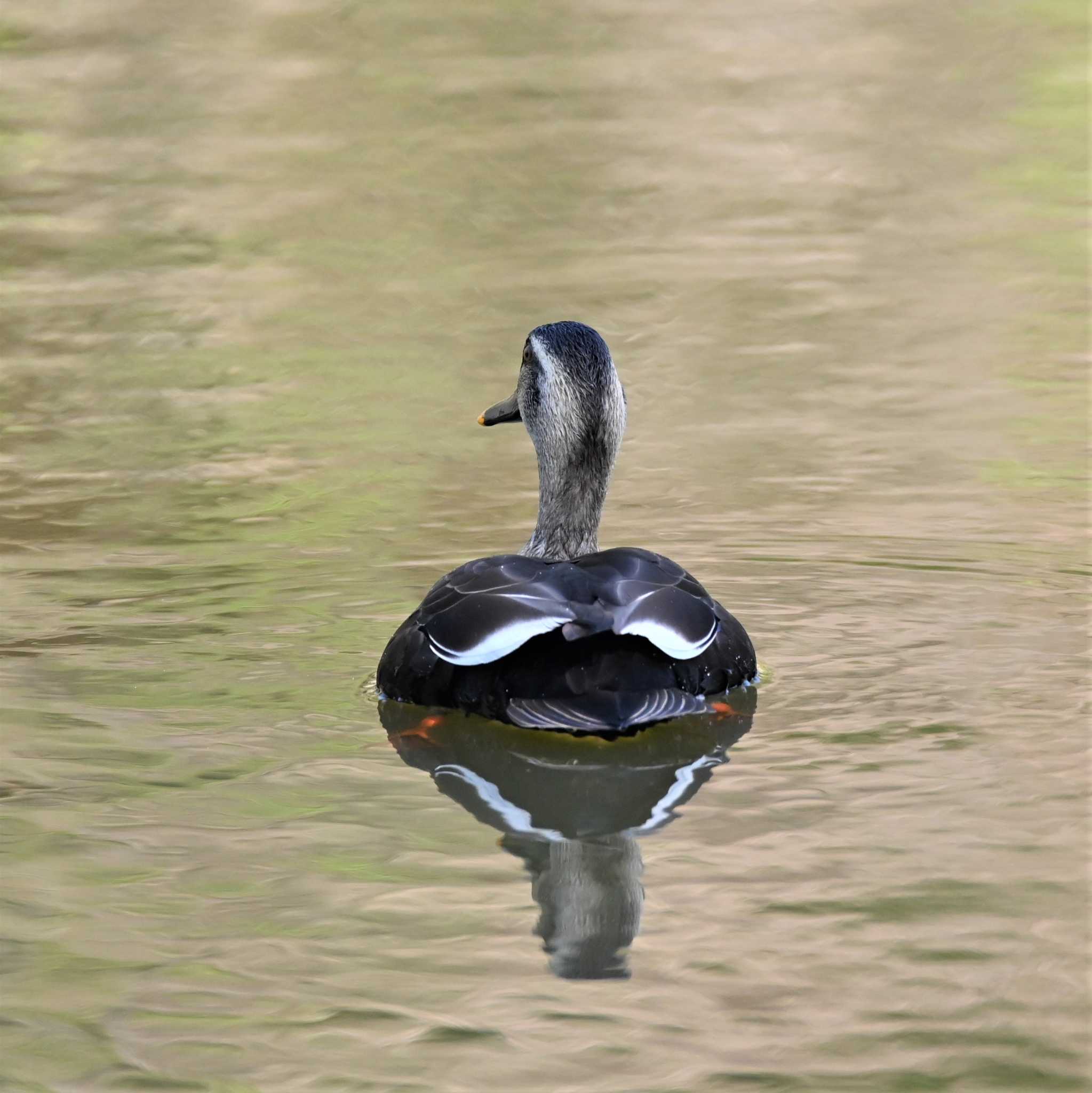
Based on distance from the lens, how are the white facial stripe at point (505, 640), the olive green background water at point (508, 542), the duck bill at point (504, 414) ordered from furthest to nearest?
the duck bill at point (504, 414)
the white facial stripe at point (505, 640)
the olive green background water at point (508, 542)

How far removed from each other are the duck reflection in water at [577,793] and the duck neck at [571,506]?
3.81 ft

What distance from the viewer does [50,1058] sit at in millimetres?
4824

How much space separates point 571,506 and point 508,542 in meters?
1.55

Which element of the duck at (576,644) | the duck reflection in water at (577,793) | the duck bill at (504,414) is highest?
the duck bill at (504,414)

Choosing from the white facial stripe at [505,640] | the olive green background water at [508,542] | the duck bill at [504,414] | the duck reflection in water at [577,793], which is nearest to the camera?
the olive green background water at [508,542]

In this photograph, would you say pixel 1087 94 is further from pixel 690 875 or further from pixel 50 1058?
pixel 50 1058

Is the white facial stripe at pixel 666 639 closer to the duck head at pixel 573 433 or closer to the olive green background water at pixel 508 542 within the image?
the olive green background water at pixel 508 542

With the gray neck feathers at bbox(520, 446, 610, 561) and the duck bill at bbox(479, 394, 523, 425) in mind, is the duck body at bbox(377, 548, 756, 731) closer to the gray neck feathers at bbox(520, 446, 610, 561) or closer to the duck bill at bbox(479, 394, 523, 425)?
the gray neck feathers at bbox(520, 446, 610, 561)

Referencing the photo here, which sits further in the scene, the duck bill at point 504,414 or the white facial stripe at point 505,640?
the duck bill at point 504,414

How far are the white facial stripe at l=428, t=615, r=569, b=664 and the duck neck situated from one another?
1.40 metres

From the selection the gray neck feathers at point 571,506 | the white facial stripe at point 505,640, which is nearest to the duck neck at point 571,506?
the gray neck feathers at point 571,506

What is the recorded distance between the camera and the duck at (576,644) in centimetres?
659

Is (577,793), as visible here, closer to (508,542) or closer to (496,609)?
(496,609)

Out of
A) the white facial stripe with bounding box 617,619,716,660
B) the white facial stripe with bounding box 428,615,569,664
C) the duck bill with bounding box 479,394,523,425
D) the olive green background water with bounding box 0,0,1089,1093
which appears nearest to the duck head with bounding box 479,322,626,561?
the duck bill with bounding box 479,394,523,425
